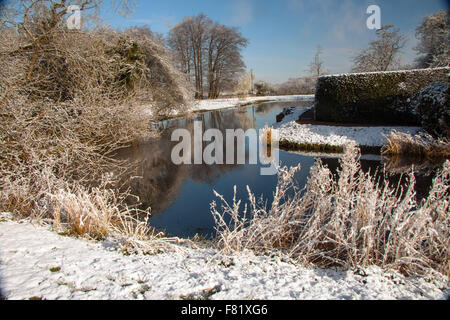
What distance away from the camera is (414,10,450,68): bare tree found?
19.5m

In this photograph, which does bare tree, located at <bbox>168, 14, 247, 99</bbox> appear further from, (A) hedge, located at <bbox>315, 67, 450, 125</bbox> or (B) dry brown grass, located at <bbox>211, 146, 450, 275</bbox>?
(B) dry brown grass, located at <bbox>211, 146, 450, 275</bbox>

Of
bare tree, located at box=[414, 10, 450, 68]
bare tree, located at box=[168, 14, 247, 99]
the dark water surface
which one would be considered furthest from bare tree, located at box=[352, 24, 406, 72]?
the dark water surface

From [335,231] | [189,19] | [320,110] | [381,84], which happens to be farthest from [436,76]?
[189,19]

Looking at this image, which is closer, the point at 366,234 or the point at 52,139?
the point at 366,234

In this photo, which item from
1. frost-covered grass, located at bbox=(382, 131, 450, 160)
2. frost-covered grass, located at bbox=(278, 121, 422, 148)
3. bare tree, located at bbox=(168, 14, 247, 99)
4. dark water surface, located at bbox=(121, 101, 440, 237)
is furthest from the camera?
bare tree, located at bbox=(168, 14, 247, 99)

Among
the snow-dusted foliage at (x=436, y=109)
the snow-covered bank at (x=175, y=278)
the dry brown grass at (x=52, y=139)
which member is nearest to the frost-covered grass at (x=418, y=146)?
the snow-dusted foliage at (x=436, y=109)

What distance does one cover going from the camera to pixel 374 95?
10.5 m

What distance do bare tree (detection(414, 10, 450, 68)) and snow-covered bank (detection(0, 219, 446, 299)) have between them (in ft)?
76.5

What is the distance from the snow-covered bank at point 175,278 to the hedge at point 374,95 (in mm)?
9549

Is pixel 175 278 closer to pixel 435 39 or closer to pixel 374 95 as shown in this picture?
pixel 374 95

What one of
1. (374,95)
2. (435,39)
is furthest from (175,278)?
(435,39)

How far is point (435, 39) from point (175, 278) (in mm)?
27470

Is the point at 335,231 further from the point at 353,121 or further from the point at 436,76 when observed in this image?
the point at 436,76
